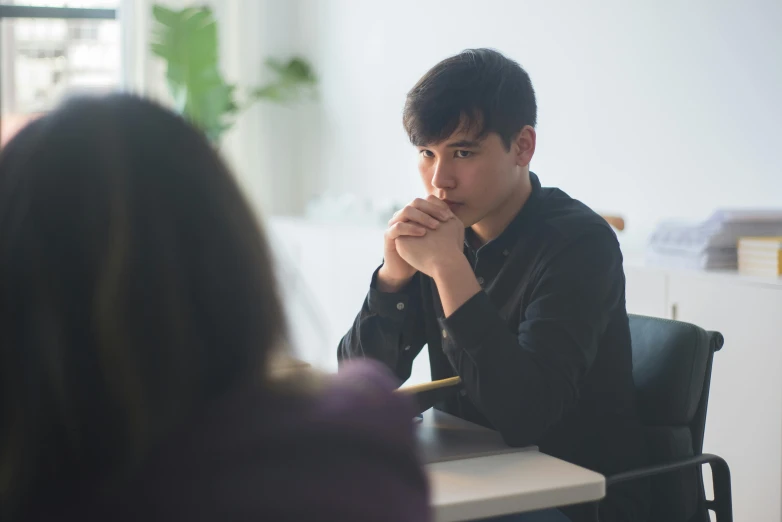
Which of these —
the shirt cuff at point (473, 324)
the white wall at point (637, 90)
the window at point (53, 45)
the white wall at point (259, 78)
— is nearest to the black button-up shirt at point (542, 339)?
the shirt cuff at point (473, 324)

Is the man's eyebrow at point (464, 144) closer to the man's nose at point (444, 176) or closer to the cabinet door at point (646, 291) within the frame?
the man's nose at point (444, 176)

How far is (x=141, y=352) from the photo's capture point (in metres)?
0.55

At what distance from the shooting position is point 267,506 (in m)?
0.55

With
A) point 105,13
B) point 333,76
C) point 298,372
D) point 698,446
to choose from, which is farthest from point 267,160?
point 298,372

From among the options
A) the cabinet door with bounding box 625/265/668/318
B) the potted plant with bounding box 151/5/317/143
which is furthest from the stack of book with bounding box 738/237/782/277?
the potted plant with bounding box 151/5/317/143

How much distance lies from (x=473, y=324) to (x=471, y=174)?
0.38 metres

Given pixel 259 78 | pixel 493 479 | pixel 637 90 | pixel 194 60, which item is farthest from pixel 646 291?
pixel 259 78

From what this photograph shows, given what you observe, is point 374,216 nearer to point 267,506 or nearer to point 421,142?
point 421,142

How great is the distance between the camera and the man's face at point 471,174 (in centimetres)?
168

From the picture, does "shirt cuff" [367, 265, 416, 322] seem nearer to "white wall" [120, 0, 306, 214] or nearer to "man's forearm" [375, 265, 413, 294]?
"man's forearm" [375, 265, 413, 294]

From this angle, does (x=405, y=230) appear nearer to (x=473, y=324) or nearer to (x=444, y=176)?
(x=444, y=176)

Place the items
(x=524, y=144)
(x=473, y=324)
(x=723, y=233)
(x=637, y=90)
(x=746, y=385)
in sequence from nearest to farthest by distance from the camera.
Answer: (x=473, y=324) → (x=524, y=144) → (x=746, y=385) → (x=723, y=233) → (x=637, y=90)

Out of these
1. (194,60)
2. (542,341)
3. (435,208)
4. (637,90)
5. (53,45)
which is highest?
(53,45)

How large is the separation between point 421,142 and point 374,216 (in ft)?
8.46
